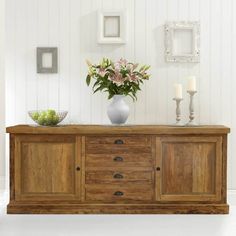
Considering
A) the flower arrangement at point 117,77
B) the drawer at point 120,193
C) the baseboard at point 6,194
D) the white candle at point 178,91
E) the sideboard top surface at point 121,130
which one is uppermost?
the flower arrangement at point 117,77

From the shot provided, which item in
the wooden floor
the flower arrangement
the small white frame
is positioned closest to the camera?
the wooden floor

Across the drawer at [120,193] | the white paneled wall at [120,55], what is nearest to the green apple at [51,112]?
the white paneled wall at [120,55]

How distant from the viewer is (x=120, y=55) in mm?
4320

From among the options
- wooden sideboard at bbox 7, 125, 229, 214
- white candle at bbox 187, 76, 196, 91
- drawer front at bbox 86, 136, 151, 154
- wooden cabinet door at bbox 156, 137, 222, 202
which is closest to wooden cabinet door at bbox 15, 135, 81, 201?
wooden sideboard at bbox 7, 125, 229, 214

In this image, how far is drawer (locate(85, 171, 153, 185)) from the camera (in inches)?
152

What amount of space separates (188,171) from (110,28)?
146 centimetres

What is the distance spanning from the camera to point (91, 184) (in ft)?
12.7

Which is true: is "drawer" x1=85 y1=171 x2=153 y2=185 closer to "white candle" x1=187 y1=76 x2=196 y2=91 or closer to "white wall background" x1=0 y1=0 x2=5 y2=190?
"white candle" x1=187 y1=76 x2=196 y2=91

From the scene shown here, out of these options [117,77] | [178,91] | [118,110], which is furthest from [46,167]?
[178,91]

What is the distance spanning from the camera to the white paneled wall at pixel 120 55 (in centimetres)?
→ 430

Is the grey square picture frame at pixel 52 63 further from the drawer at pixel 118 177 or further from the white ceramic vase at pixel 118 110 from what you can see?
the drawer at pixel 118 177

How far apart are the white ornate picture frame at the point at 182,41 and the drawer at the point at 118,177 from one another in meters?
1.11

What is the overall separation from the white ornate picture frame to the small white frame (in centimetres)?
40

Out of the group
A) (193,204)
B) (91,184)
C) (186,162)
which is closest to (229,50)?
(186,162)
